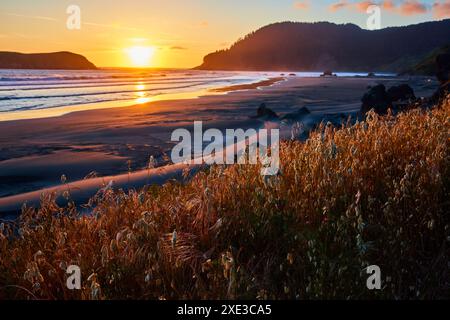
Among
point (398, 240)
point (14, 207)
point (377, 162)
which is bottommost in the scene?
point (14, 207)

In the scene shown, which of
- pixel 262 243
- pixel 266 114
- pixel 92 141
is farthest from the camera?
pixel 266 114

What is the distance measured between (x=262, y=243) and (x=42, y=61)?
474ft

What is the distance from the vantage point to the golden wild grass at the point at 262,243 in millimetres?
2744

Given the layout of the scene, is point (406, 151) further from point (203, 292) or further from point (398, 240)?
point (203, 292)

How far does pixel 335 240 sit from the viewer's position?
312 cm

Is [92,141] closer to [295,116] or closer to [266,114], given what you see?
[266,114]

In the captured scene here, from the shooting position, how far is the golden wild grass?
274cm

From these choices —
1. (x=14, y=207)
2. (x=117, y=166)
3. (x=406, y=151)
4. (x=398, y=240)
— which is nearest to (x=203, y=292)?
(x=398, y=240)

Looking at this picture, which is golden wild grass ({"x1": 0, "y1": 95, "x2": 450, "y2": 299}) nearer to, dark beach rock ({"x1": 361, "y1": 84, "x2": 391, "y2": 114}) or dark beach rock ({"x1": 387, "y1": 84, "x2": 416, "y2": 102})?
dark beach rock ({"x1": 361, "y1": 84, "x2": 391, "y2": 114})

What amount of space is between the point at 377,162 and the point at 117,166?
619cm

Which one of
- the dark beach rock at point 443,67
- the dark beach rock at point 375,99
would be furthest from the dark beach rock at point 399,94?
the dark beach rock at point 443,67

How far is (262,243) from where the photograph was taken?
328cm

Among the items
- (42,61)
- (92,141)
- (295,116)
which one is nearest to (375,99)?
(295,116)

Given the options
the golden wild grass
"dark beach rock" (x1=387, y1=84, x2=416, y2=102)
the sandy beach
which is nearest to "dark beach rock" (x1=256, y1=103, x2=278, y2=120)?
the sandy beach
